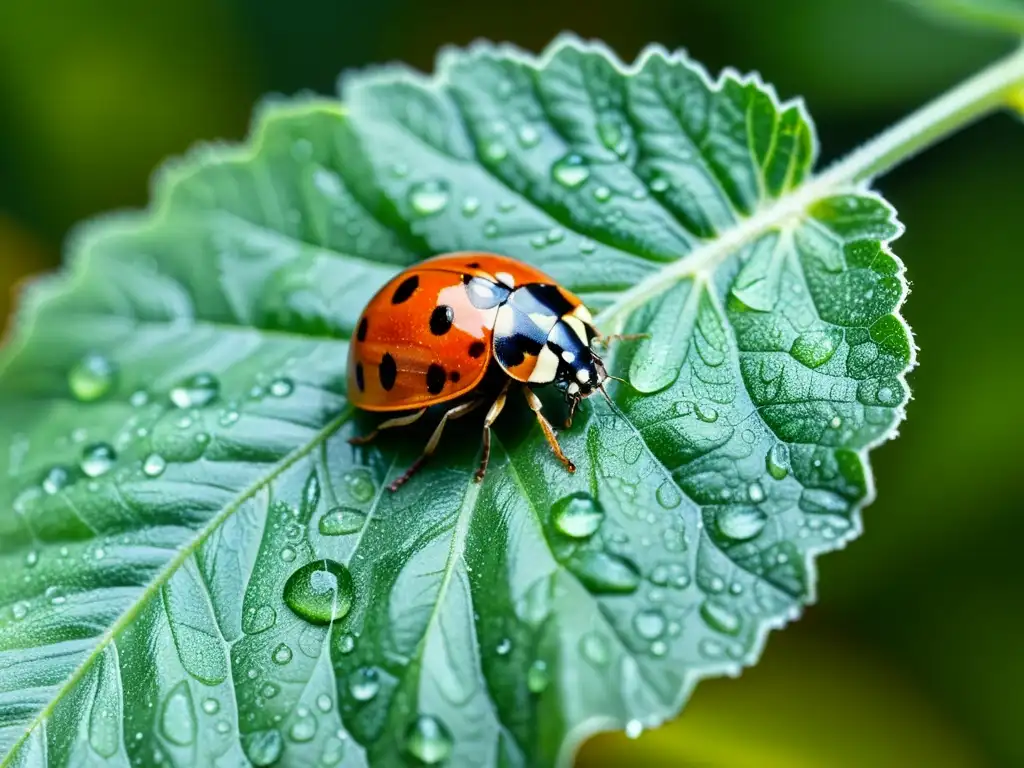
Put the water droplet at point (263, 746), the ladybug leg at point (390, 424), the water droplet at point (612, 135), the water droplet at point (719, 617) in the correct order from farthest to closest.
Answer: the water droplet at point (612, 135) < the ladybug leg at point (390, 424) < the water droplet at point (263, 746) < the water droplet at point (719, 617)

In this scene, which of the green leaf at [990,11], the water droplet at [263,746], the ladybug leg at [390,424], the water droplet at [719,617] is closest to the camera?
the water droplet at [719,617]

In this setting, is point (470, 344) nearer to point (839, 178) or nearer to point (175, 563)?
point (175, 563)

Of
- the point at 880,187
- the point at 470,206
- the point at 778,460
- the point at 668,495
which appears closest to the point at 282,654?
the point at 668,495

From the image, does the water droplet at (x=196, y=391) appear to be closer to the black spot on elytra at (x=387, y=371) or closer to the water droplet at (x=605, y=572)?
the black spot on elytra at (x=387, y=371)

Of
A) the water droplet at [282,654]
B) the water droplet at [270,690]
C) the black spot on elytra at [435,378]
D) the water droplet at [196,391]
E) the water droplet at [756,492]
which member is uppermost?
the water droplet at [196,391]

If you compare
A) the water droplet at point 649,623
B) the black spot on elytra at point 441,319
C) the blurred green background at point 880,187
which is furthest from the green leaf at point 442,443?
the blurred green background at point 880,187

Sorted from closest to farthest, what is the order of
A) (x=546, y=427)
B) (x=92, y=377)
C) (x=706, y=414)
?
(x=706, y=414), (x=546, y=427), (x=92, y=377)

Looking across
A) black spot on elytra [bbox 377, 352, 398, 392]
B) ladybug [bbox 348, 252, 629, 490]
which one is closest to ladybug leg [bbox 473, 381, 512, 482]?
ladybug [bbox 348, 252, 629, 490]
